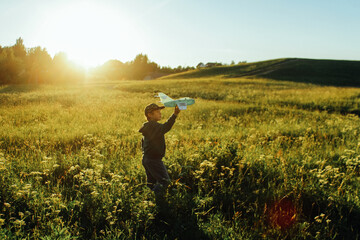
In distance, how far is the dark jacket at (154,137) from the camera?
11.8 feet

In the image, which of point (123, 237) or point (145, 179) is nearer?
point (123, 237)

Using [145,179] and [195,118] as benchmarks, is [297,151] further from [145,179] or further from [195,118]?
[195,118]

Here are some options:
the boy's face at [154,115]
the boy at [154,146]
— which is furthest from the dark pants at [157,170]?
the boy's face at [154,115]

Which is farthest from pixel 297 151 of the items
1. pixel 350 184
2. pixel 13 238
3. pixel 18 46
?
pixel 18 46

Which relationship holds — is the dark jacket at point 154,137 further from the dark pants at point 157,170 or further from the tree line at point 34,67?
the tree line at point 34,67

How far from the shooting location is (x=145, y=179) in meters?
4.22

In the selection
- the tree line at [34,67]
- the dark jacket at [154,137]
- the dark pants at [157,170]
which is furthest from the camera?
the tree line at [34,67]

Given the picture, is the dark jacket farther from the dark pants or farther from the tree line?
the tree line

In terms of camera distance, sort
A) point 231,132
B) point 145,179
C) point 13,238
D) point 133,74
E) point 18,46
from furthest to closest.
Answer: point 133,74 < point 18,46 < point 231,132 < point 145,179 < point 13,238

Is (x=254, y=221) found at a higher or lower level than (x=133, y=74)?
lower

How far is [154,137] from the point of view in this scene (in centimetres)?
365

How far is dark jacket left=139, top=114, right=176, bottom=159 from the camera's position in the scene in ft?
11.8

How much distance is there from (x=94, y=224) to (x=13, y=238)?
0.93 metres

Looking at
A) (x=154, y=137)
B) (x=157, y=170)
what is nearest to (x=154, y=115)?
(x=154, y=137)
